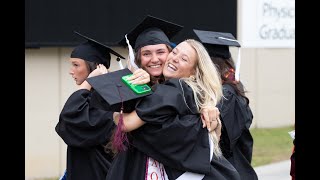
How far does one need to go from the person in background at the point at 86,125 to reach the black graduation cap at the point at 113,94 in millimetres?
798

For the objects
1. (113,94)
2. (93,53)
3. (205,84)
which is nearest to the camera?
(113,94)

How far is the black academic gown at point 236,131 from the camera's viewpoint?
5219 mm

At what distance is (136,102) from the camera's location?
4246 millimetres

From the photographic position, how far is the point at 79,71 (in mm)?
5848

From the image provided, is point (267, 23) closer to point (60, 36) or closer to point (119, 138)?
point (60, 36)

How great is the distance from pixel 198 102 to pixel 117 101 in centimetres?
51

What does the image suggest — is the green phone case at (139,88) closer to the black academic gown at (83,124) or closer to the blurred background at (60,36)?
the black academic gown at (83,124)

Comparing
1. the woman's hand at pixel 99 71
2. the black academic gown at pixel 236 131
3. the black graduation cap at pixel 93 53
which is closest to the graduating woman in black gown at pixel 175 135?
the black academic gown at pixel 236 131

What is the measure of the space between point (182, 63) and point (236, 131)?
3.13 feet

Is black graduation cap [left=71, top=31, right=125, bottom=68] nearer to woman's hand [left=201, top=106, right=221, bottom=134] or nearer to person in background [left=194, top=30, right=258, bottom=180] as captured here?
person in background [left=194, top=30, right=258, bottom=180]

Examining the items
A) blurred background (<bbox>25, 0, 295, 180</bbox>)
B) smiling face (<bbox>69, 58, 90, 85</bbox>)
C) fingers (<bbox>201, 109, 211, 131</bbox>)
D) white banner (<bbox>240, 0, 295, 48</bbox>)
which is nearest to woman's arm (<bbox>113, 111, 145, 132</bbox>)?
fingers (<bbox>201, 109, 211, 131</bbox>)

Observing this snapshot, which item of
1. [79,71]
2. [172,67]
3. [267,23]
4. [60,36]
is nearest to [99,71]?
[79,71]
